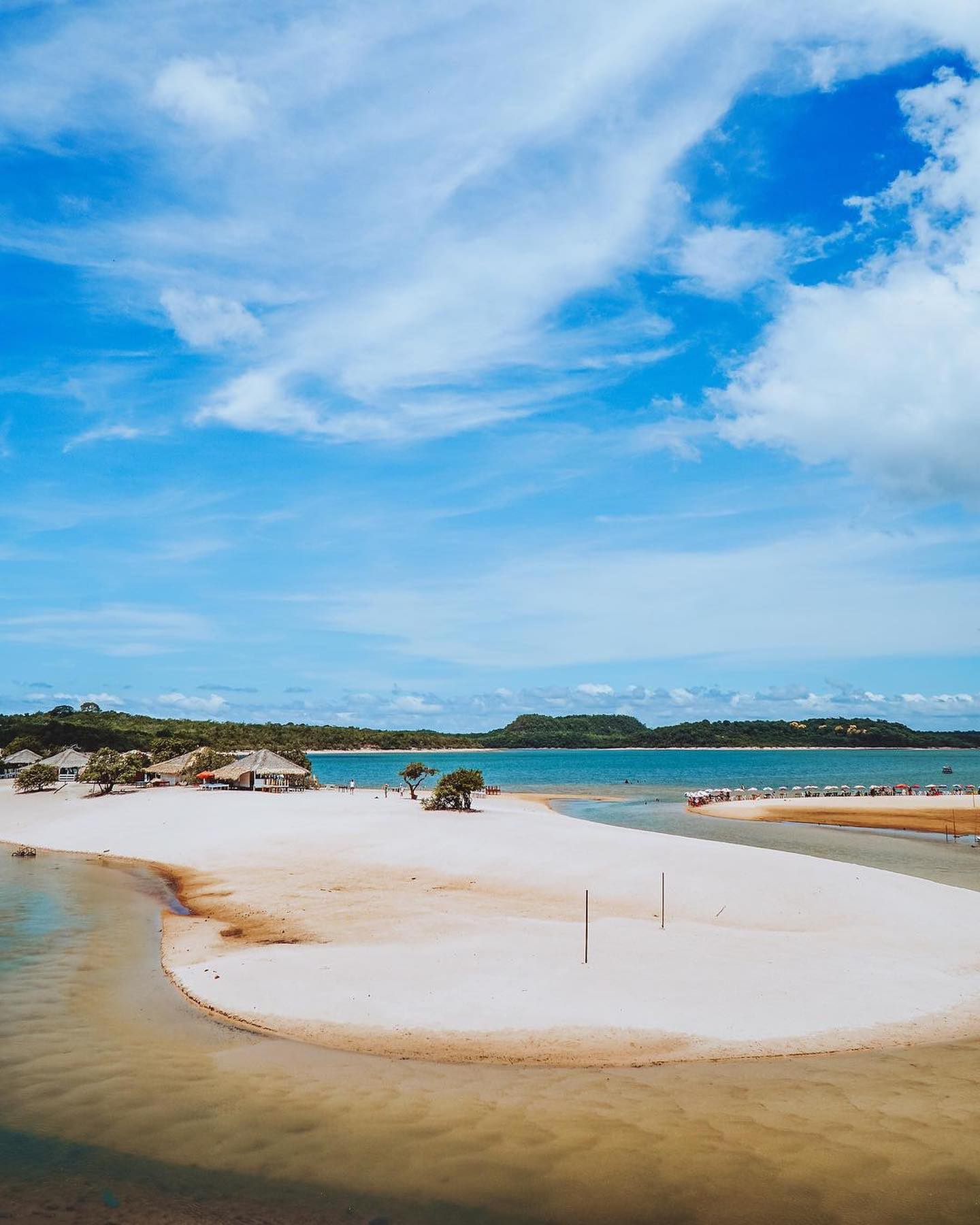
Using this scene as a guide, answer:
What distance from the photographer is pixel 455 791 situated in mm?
48219

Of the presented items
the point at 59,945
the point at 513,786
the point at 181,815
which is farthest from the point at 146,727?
the point at 59,945

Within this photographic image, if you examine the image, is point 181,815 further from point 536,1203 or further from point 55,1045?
point 536,1203

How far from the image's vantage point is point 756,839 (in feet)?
149

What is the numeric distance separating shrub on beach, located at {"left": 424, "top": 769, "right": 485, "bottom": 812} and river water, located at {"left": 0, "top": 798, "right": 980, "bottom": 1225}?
3285 cm

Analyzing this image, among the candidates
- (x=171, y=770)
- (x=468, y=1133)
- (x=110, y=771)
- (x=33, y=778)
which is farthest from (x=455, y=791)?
(x=33, y=778)

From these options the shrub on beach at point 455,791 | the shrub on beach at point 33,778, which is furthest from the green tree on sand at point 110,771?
the shrub on beach at point 455,791

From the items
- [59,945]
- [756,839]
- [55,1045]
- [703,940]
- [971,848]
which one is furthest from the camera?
[756,839]

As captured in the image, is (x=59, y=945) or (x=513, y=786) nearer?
(x=59, y=945)

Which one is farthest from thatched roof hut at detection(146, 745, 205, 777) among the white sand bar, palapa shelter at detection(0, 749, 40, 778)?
the white sand bar

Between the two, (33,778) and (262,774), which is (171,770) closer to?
(33,778)

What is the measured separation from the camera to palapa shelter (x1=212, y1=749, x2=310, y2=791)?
62.5m

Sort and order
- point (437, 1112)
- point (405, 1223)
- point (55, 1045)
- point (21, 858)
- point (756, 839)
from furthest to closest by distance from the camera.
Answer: point (756, 839) < point (21, 858) < point (55, 1045) < point (437, 1112) < point (405, 1223)

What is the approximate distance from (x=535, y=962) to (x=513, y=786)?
80.1 meters

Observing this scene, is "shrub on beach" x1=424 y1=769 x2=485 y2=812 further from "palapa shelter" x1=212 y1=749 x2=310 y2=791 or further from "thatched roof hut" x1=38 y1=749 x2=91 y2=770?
"thatched roof hut" x1=38 y1=749 x2=91 y2=770
